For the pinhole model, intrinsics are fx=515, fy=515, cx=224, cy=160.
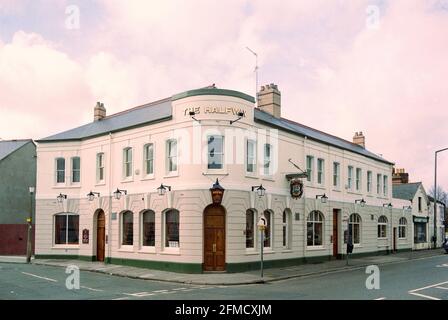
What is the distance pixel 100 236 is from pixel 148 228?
5.54 m

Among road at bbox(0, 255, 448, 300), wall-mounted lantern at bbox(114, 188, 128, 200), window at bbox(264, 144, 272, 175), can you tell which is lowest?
road at bbox(0, 255, 448, 300)

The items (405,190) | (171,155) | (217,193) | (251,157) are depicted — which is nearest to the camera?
(217,193)

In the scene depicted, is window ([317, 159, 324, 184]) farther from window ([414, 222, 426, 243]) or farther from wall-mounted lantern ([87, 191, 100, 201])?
window ([414, 222, 426, 243])

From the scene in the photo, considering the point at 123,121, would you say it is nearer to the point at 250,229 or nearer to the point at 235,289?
the point at 250,229

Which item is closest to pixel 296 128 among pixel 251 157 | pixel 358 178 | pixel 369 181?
pixel 251 157

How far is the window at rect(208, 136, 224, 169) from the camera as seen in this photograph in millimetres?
26234

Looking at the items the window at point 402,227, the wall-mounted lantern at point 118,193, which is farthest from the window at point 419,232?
the wall-mounted lantern at point 118,193

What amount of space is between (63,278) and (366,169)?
2559cm

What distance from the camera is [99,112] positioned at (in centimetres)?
3778

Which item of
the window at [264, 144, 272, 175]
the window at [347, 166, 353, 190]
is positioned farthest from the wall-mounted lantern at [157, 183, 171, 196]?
the window at [347, 166, 353, 190]

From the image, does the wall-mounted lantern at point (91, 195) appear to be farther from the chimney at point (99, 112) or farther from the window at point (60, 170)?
the chimney at point (99, 112)

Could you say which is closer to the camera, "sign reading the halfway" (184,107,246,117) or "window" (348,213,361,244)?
"sign reading the halfway" (184,107,246,117)
